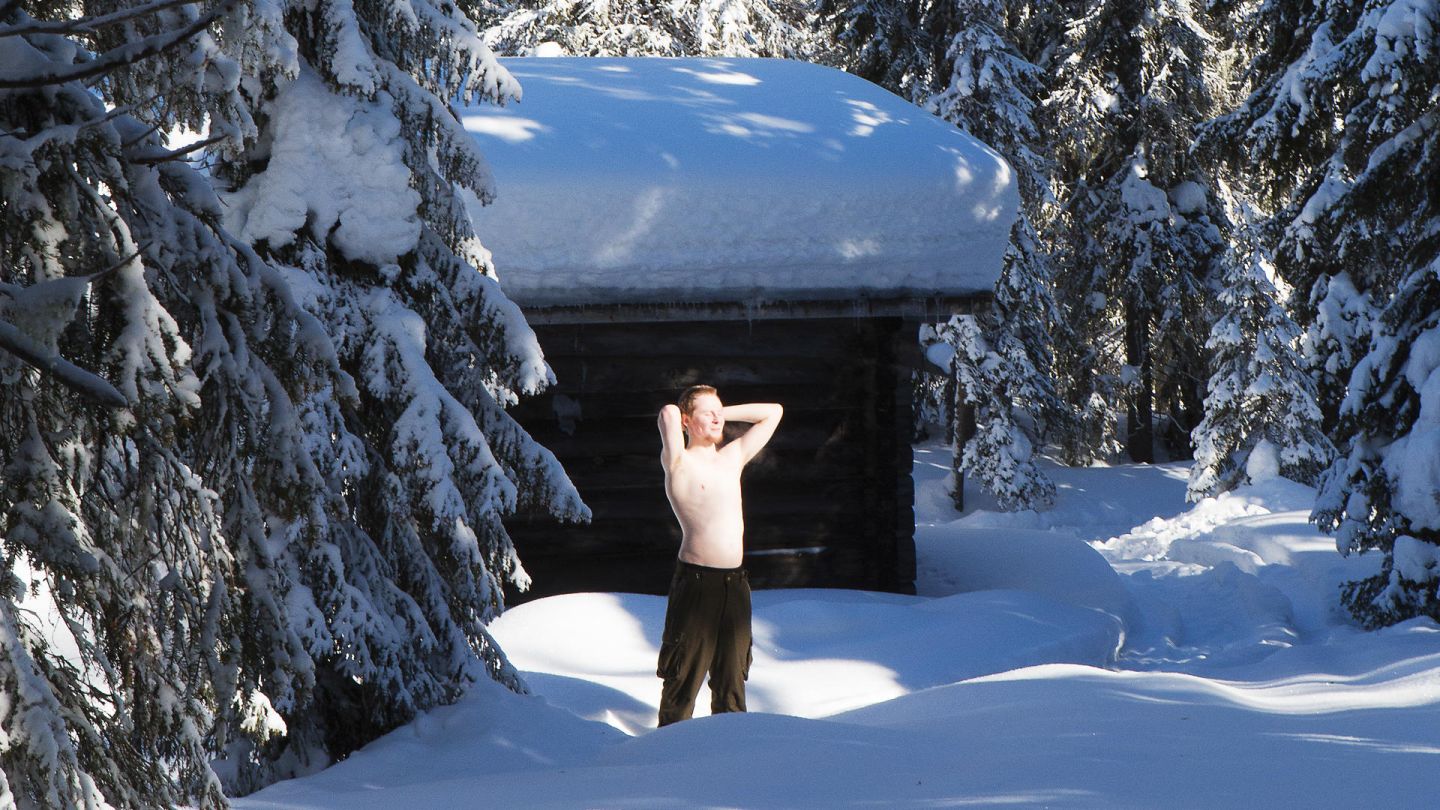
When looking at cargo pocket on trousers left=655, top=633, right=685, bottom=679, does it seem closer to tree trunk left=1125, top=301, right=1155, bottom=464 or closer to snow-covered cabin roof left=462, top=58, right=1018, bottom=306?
snow-covered cabin roof left=462, top=58, right=1018, bottom=306

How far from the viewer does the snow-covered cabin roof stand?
8461 millimetres

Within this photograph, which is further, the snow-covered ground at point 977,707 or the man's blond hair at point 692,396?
the man's blond hair at point 692,396

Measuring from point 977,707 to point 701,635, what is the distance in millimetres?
1240

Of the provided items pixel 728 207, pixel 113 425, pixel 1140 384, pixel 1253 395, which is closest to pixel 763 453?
pixel 728 207

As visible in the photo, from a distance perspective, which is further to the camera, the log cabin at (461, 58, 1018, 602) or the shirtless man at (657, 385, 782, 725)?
the log cabin at (461, 58, 1018, 602)

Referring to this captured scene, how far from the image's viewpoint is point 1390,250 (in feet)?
32.8

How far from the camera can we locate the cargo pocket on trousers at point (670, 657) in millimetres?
5844

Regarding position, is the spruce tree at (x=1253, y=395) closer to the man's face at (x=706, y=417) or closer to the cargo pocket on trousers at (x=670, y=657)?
the man's face at (x=706, y=417)

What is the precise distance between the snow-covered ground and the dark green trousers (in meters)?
0.51

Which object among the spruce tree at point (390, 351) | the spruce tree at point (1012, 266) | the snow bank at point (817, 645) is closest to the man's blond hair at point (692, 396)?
the spruce tree at point (390, 351)

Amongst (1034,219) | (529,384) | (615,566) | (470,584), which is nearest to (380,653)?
(470,584)

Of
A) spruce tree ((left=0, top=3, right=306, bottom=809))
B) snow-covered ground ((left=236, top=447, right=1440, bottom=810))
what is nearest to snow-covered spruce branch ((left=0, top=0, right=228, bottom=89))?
spruce tree ((left=0, top=3, right=306, bottom=809))

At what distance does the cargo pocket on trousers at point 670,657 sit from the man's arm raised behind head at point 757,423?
912 millimetres

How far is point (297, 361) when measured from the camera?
3082 mm
